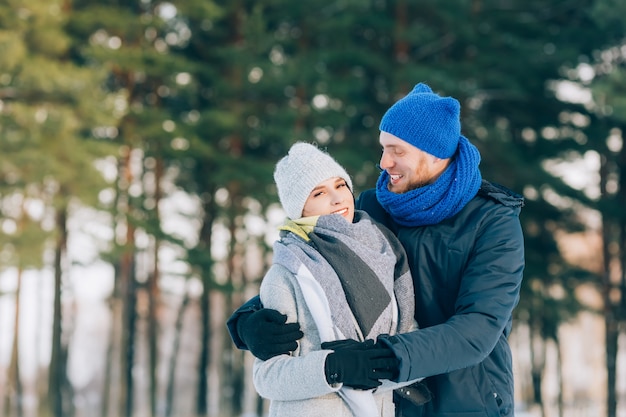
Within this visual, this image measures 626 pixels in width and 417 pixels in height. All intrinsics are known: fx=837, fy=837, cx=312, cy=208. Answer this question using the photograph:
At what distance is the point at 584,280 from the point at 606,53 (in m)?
5.58

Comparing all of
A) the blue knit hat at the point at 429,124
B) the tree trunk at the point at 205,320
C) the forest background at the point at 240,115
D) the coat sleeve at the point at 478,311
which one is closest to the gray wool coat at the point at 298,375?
the coat sleeve at the point at 478,311

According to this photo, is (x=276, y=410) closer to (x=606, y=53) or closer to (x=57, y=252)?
(x=57, y=252)

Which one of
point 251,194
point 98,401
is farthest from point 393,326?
point 98,401

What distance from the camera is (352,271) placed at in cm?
262

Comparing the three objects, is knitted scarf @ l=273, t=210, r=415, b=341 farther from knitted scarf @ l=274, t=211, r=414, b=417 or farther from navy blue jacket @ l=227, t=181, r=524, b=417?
navy blue jacket @ l=227, t=181, r=524, b=417

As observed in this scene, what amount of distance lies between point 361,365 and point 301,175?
720mm

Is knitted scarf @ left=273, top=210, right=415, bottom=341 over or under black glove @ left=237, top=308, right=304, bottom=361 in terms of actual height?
over

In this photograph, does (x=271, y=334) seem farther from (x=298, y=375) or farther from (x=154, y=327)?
(x=154, y=327)

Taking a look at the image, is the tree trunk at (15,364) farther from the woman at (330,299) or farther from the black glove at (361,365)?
the black glove at (361,365)

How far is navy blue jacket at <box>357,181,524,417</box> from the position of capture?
252 centimetres

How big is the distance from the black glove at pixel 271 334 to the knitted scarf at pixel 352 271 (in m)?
0.14

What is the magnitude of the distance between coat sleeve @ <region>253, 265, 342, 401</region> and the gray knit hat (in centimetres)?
26

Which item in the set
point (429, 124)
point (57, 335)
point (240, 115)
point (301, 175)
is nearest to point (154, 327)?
point (57, 335)

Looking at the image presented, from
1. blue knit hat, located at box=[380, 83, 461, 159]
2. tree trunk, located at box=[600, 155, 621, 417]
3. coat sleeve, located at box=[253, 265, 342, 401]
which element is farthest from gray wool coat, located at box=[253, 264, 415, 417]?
tree trunk, located at box=[600, 155, 621, 417]
